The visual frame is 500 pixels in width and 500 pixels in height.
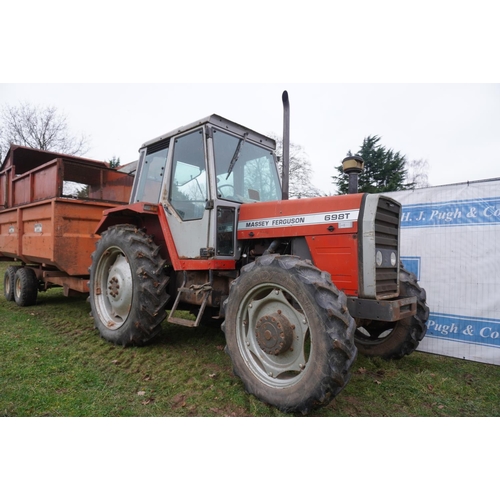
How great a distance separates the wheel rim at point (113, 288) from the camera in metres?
4.39

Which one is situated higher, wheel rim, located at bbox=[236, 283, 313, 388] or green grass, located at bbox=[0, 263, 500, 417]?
wheel rim, located at bbox=[236, 283, 313, 388]

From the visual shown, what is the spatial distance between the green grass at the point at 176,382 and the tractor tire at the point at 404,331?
13 centimetres

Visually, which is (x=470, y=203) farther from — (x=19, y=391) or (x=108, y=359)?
(x=19, y=391)

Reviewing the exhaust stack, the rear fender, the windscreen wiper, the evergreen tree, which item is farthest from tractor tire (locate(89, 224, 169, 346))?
the evergreen tree

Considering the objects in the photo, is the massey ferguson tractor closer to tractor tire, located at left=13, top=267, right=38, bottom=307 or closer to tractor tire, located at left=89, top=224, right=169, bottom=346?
tractor tire, located at left=89, top=224, right=169, bottom=346

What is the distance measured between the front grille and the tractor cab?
152 cm

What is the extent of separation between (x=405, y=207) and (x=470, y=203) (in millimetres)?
841

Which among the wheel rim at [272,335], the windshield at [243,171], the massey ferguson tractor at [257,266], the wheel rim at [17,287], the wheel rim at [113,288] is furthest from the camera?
the wheel rim at [17,287]

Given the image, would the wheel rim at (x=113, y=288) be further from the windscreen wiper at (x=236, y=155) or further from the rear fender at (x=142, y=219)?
the windscreen wiper at (x=236, y=155)

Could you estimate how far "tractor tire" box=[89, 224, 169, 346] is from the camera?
402 centimetres

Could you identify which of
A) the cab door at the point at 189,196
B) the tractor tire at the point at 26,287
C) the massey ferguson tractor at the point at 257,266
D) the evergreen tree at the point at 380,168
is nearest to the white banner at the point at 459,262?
the massey ferguson tractor at the point at 257,266

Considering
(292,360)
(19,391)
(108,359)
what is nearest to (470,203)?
(292,360)

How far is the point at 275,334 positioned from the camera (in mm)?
2859

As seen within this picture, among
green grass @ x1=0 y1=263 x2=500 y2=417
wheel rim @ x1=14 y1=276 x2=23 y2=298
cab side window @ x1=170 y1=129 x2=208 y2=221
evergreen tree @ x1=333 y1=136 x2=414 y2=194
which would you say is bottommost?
green grass @ x1=0 y1=263 x2=500 y2=417
